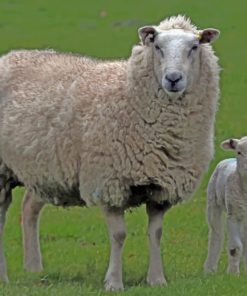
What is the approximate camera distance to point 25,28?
105 ft

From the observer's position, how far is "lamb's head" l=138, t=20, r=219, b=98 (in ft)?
25.3

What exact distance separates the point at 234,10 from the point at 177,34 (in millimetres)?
27215

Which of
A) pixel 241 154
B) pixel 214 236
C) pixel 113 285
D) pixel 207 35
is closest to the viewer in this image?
pixel 113 285

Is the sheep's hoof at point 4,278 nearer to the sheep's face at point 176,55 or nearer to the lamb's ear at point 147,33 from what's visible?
the sheep's face at point 176,55

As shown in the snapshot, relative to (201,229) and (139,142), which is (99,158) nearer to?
(139,142)

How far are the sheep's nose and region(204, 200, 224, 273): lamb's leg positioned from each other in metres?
2.08

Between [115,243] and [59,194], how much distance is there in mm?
720

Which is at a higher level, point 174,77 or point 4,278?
point 174,77

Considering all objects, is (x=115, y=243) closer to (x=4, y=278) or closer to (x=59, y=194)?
Result: (x=59, y=194)

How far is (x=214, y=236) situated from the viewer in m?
9.32

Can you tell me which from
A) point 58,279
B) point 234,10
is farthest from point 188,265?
point 234,10

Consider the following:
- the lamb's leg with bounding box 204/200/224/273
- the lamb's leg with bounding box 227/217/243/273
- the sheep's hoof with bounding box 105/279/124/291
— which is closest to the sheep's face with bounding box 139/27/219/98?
the lamb's leg with bounding box 227/217/243/273

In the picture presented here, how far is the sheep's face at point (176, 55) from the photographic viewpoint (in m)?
7.72

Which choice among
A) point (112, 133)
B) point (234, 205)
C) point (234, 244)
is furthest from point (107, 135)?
point (234, 244)
